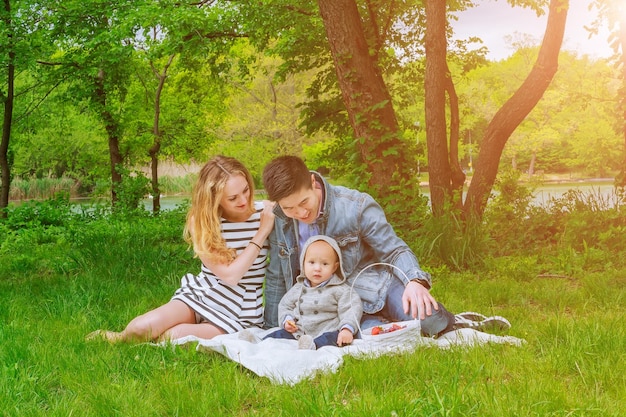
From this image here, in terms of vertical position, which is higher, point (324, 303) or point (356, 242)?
point (356, 242)

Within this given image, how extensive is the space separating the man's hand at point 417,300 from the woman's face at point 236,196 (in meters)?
1.14

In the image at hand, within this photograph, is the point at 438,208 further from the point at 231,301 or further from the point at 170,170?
the point at 170,170

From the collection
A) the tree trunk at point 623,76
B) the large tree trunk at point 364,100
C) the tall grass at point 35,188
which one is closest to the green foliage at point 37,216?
the large tree trunk at point 364,100

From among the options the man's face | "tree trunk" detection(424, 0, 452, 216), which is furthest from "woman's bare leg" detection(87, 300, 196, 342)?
"tree trunk" detection(424, 0, 452, 216)

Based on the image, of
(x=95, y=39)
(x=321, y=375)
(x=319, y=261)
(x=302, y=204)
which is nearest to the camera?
(x=321, y=375)

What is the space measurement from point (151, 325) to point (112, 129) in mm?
16075

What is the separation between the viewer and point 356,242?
3.88m

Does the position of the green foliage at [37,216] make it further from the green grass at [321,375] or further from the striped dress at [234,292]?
the striped dress at [234,292]

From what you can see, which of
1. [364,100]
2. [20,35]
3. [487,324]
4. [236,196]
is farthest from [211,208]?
[20,35]

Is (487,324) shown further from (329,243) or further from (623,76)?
(623,76)

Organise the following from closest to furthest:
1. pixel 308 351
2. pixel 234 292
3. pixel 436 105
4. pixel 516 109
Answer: pixel 308 351 < pixel 234 292 < pixel 436 105 < pixel 516 109

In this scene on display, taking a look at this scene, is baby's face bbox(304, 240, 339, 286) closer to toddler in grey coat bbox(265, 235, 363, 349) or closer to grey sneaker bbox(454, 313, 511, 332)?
toddler in grey coat bbox(265, 235, 363, 349)

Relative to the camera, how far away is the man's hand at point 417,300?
3.38 meters

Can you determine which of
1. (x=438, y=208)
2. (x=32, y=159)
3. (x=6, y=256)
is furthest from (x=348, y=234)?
(x=32, y=159)
